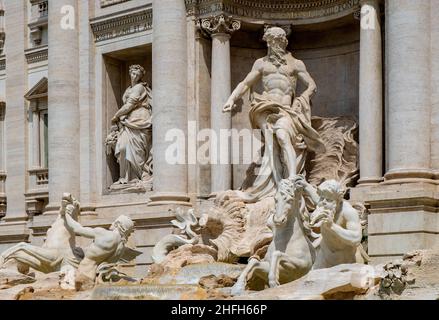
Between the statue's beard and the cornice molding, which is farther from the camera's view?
the cornice molding

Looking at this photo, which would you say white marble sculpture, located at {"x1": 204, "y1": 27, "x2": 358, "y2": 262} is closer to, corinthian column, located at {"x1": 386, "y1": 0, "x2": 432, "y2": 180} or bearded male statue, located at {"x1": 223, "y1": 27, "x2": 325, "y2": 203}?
bearded male statue, located at {"x1": 223, "y1": 27, "x2": 325, "y2": 203}

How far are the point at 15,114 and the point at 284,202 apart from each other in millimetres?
14441


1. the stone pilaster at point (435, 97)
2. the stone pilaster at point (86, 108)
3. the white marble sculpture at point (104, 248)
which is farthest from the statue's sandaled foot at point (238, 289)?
the stone pilaster at point (86, 108)

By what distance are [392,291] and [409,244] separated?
4.84 m

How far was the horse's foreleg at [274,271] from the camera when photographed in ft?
57.6

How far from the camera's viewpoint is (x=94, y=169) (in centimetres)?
2744

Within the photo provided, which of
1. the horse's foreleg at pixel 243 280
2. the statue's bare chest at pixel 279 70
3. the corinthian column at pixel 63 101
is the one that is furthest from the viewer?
the corinthian column at pixel 63 101

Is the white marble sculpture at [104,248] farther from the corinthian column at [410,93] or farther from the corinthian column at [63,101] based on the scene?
the corinthian column at [410,93]

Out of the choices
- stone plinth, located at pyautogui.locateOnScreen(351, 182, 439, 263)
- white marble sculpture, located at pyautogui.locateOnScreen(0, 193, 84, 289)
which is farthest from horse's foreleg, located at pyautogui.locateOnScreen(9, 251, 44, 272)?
stone plinth, located at pyautogui.locateOnScreen(351, 182, 439, 263)

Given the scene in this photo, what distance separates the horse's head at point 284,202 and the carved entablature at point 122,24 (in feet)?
31.0

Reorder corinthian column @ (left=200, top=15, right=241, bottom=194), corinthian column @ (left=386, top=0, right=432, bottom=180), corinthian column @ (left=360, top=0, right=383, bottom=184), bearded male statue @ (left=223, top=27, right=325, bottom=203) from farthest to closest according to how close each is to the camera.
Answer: corinthian column @ (left=200, top=15, right=241, bottom=194) → bearded male statue @ (left=223, top=27, right=325, bottom=203) → corinthian column @ (left=360, top=0, right=383, bottom=184) → corinthian column @ (left=386, top=0, right=432, bottom=180)

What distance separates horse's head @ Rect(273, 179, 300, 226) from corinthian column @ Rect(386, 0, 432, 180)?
10.5ft

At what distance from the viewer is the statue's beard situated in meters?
24.1

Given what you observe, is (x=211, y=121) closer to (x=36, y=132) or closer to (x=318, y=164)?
(x=318, y=164)
